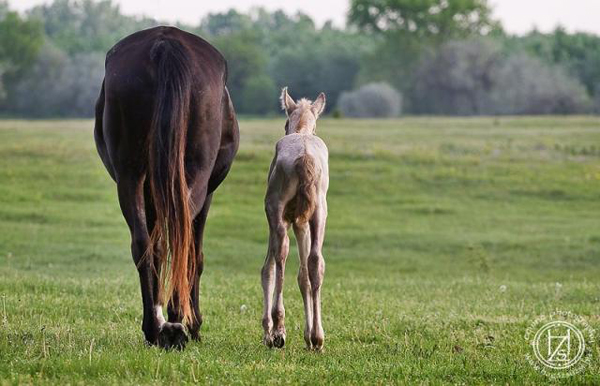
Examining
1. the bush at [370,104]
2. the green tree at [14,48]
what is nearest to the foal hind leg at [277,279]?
the bush at [370,104]

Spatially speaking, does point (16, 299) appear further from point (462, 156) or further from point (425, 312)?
point (462, 156)

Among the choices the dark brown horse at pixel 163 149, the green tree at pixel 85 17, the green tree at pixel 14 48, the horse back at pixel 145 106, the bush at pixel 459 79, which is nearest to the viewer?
the dark brown horse at pixel 163 149

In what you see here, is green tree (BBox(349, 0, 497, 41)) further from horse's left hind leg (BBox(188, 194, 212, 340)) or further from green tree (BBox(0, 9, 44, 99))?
horse's left hind leg (BBox(188, 194, 212, 340))

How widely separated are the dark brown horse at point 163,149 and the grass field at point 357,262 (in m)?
0.47

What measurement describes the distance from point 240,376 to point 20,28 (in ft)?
317

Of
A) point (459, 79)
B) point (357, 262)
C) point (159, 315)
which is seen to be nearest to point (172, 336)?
point (159, 315)

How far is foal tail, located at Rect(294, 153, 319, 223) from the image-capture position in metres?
7.55

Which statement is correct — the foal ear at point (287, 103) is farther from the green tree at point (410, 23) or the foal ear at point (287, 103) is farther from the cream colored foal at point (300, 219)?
the green tree at point (410, 23)

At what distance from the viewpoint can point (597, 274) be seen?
19.9 meters

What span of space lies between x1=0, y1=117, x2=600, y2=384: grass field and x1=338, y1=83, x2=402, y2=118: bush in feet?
112

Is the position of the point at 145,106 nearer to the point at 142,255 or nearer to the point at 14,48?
the point at 142,255

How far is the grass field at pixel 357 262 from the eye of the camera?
6.84 meters

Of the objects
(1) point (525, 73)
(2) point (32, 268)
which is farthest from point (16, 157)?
(1) point (525, 73)

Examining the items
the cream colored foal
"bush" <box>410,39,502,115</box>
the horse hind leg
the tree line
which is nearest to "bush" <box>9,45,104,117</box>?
the tree line
